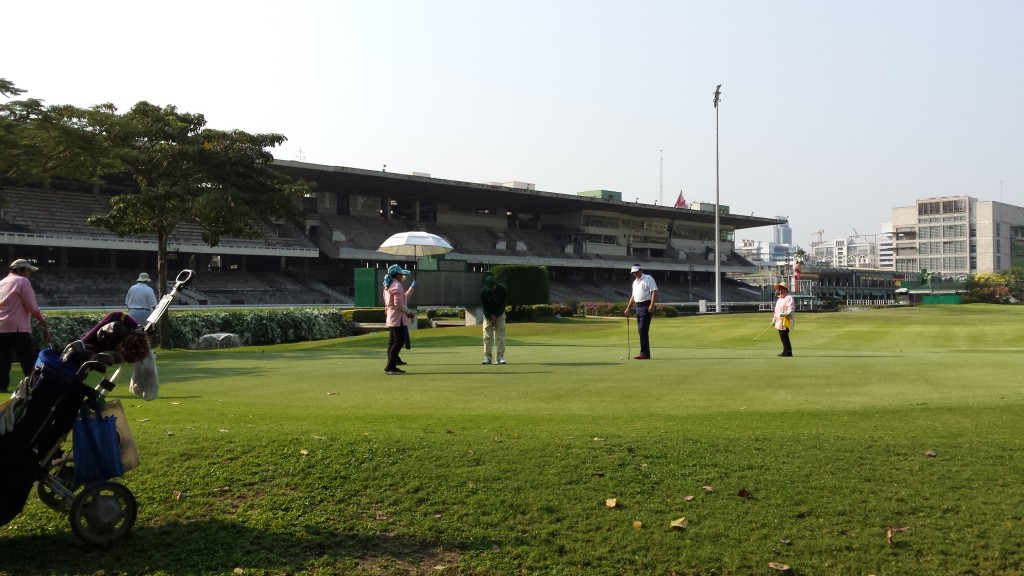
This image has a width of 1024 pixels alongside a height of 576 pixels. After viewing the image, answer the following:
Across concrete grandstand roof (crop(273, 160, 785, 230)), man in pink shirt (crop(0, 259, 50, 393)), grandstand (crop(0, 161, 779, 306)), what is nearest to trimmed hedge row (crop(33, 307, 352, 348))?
grandstand (crop(0, 161, 779, 306))

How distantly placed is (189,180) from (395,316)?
51.1ft

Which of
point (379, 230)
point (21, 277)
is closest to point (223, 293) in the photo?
point (379, 230)

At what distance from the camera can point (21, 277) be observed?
37.2 feet

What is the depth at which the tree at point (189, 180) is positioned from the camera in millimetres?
25953

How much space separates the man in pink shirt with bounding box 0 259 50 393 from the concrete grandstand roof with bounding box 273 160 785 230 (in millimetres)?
47104

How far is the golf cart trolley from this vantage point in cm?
462

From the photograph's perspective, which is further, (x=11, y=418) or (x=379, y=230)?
(x=379, y=230)

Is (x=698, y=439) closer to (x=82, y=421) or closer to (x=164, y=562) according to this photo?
(x=164, y=562)

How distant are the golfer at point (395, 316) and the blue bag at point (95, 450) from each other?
8363 mm

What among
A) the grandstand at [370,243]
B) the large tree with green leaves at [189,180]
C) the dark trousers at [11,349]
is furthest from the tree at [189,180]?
the dark trousers at [11,349]

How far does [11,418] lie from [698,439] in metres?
4.86

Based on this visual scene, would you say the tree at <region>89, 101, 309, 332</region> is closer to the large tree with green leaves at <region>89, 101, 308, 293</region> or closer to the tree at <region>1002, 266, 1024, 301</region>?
the large tree with green leaves at <region>89, 101, 308, 293</region>

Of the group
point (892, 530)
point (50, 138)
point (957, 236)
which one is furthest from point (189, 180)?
point (957, 236)

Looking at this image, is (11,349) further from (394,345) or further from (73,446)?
(73,446)
